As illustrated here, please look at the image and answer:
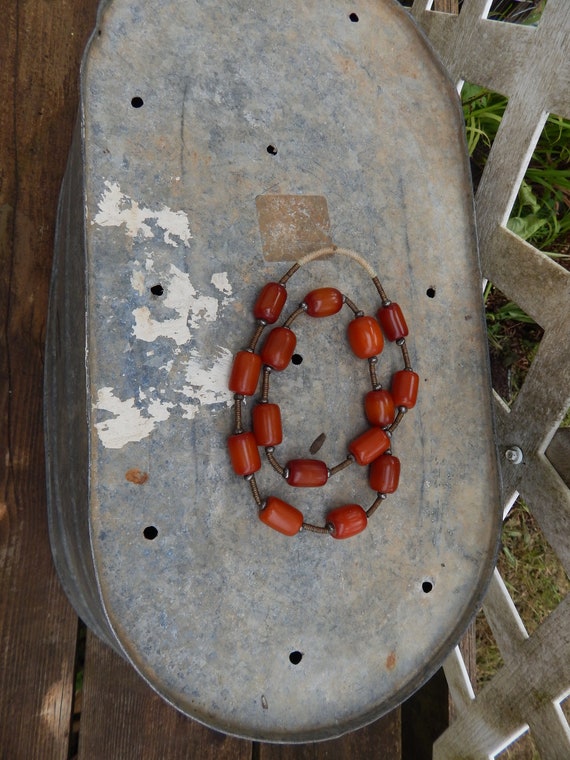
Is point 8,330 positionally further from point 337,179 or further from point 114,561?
point 337,179

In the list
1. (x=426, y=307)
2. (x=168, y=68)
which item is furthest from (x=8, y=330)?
(x=426, y=307)

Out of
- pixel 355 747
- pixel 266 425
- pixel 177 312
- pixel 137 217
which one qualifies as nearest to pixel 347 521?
pixel 266 425

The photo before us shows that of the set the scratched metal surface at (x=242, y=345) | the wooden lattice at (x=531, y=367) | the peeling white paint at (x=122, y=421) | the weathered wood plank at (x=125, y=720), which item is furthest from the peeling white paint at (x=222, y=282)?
the weathered wood plank at (x=125, y=720)

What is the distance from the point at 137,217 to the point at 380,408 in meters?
0.51

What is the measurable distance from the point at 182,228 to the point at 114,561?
524mm

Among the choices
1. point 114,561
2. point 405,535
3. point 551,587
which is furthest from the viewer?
point 551,587

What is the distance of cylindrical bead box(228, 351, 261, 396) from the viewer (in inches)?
36.9

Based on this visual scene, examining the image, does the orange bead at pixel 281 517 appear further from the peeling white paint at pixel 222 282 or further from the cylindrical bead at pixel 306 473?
the peeling white paint at pixel 222 282

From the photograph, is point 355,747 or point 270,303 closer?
point 270,303

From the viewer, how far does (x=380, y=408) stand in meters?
1.03

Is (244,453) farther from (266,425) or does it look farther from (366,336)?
(366,336)

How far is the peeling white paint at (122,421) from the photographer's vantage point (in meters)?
0.87

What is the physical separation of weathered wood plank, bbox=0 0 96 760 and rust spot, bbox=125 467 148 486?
37 cm

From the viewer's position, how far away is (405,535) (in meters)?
1.08
